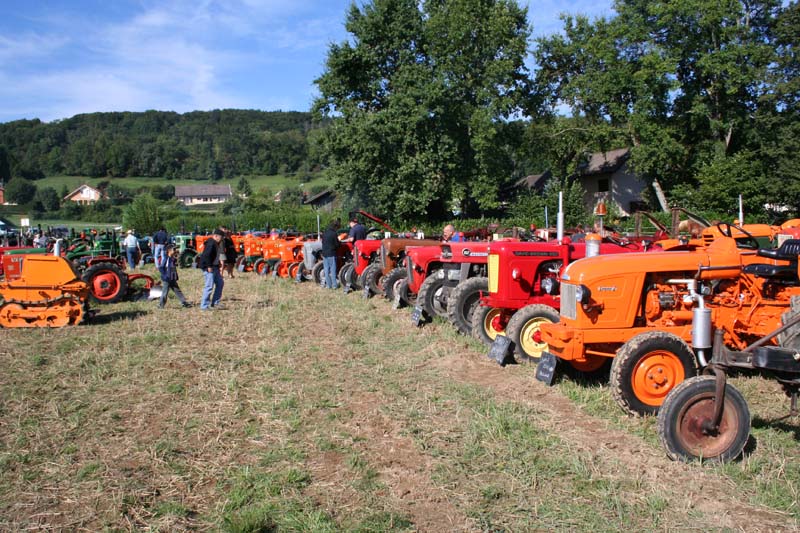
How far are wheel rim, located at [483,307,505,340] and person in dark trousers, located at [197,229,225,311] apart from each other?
5234 millimetres

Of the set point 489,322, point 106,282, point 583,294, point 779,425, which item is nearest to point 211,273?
point 106,282

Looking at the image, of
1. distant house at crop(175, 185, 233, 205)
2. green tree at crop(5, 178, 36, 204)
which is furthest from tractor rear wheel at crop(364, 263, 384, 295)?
green tree at crop(5, 178, 36, 204)

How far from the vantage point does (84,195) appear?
81.2 metres

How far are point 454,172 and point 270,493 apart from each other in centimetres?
2614

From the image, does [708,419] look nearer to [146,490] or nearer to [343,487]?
[343,487]

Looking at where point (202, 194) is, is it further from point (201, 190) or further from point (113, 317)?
point (113, 317)

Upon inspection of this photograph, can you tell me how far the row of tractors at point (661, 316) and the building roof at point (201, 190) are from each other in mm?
83883

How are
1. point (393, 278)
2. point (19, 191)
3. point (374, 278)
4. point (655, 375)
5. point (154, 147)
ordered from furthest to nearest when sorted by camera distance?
1. point (154, 147)
2. point (19, 191)
3. point (374, 278)
4. point (393, 278)
5. point (655, 375)

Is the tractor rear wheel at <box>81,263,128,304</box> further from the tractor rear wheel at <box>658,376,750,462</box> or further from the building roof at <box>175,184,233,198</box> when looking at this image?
the building roof at <box>175,184,233,198</box>

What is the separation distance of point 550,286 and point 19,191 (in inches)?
3361

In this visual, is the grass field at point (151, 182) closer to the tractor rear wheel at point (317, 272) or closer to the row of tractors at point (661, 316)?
the tractor rear wheel at point (317, 272)

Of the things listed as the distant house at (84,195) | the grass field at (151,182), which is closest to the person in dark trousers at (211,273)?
the grass field at (151,182)

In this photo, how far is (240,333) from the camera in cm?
858

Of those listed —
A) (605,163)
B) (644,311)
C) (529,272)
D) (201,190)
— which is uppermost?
(201,190)
